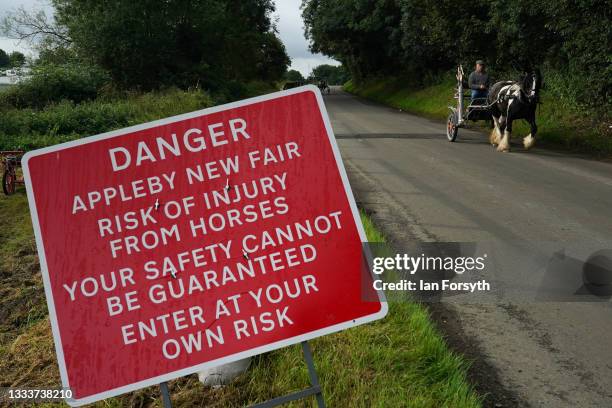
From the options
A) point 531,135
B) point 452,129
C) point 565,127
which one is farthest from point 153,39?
point 531,135

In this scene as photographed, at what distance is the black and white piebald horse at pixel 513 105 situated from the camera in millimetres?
11703

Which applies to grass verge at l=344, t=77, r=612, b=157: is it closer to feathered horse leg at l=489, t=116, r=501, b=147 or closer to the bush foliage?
feathered horse leg at l=489, t=116, r=501, b=147

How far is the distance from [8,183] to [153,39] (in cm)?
1943

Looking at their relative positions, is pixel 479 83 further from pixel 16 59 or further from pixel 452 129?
pixel 16 59

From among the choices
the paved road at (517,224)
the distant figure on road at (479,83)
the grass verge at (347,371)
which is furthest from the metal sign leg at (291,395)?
the distant figure on road at (479,83)

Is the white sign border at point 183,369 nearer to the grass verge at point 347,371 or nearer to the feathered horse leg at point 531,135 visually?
the grass verge at point 347,371

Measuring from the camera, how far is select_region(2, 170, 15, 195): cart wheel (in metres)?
Answer: 9.07

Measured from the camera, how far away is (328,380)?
9.84 ft

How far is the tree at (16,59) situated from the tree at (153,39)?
285cm

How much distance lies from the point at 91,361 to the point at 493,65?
21373 mm

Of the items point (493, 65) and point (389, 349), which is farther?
point (493, 65)

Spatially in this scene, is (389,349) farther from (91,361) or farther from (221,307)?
(91,361)

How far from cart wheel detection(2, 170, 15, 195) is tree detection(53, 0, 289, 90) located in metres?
17.8

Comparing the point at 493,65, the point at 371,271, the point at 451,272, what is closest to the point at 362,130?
the point at 493,65
